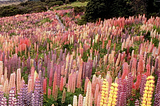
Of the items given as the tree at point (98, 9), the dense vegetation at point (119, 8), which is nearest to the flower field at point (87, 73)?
the dense vegetation at point (119, 8)

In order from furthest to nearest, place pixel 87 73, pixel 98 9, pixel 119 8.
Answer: pixel 119 8
pixel 98 9
pixel 87 73

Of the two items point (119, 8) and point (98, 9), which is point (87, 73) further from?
point (119, 8)

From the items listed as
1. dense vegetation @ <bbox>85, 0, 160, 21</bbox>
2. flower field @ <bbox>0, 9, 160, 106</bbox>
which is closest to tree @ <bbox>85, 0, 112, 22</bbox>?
dense vegetation @ <bbox>85, 0, 160, 21</bbox>

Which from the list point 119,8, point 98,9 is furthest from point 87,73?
point 119,8

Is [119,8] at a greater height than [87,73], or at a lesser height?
greater

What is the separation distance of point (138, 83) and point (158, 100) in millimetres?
986

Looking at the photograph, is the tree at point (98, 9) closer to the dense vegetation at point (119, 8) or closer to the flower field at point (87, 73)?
the dense vegetation at point (119, 8)

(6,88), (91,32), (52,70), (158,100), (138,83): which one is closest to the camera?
(158,100)

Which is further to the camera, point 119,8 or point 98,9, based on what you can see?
point 119,8

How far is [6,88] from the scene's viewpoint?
11.1ft

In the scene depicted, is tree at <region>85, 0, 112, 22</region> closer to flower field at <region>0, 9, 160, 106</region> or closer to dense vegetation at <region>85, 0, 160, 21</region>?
dense vegetation at <region>85, 0, 160, 21</region>

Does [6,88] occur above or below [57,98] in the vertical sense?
above

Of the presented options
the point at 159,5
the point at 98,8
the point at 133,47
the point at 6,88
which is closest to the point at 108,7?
the point at 98,8

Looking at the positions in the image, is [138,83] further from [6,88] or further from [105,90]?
[6,88]
